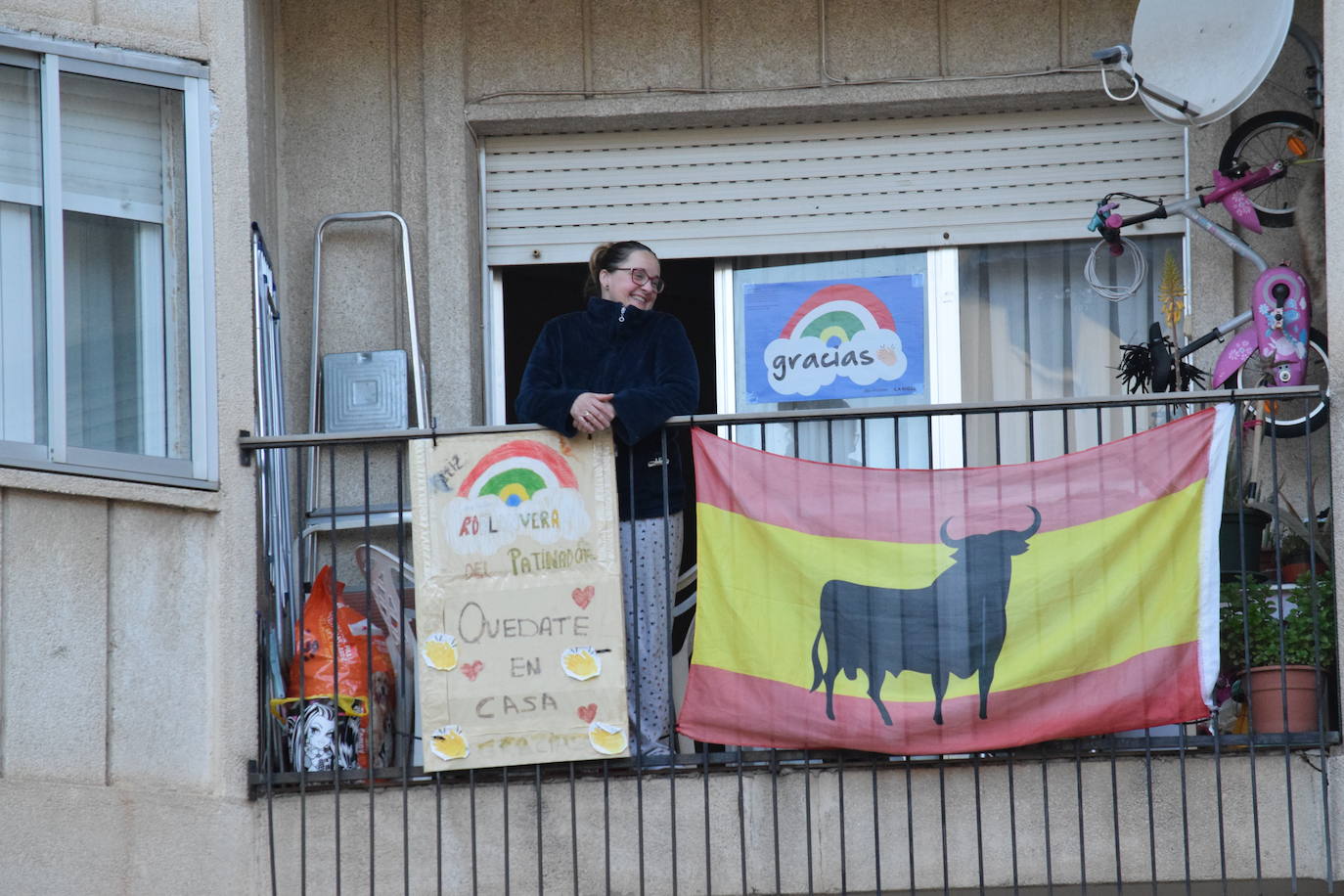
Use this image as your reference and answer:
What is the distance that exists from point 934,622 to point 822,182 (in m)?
2.78

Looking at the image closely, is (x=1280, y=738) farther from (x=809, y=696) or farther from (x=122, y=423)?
(x=122, y=423)

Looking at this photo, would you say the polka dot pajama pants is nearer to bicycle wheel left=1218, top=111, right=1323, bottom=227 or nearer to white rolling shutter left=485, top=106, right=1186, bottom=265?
white rolling shutter left=485, top=106, right=1186, bottom=265

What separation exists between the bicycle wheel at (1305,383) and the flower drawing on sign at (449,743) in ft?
11.7

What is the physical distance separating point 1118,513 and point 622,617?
1860 millimetres

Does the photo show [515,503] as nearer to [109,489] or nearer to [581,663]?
[581,663]

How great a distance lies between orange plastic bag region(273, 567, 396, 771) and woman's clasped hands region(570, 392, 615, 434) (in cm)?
112

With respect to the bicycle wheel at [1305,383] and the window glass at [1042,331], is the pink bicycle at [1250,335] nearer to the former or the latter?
the bicycle wheel at [1305,383]

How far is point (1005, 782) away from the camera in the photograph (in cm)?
666

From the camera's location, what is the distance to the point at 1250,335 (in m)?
7.62

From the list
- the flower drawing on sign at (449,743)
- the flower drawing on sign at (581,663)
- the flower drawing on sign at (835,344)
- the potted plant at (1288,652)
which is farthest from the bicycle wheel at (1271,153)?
the flower drawing on sign at (449,743)

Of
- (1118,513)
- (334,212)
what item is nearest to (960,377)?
(1118,513)

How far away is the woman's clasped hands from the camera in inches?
262

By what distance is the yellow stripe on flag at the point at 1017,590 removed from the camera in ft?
21.7

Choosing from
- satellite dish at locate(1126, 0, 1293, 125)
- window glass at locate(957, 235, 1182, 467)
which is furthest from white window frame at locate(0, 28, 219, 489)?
satellite dish at locate(1126, 0, 1293, 125)
